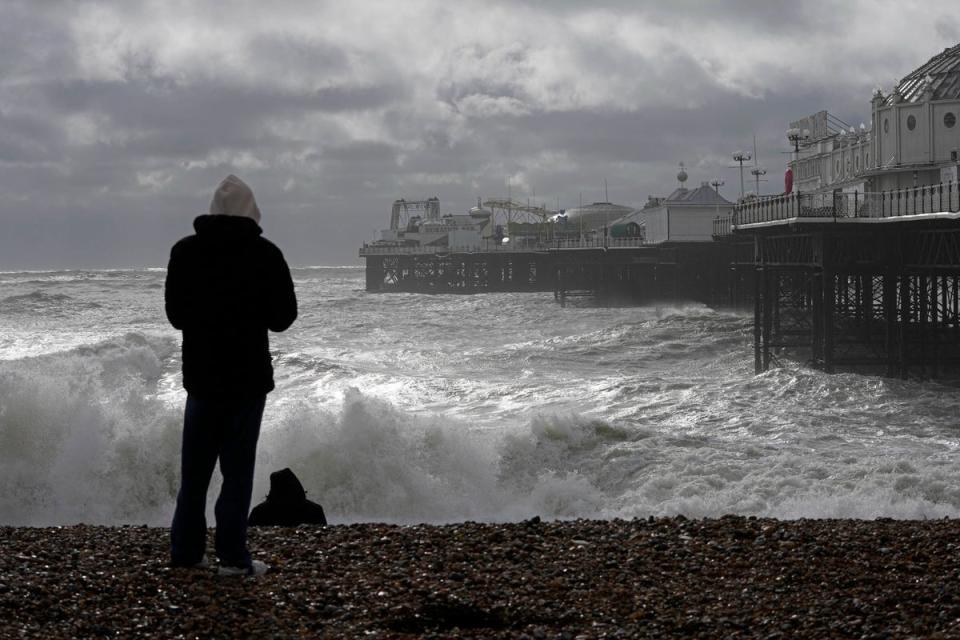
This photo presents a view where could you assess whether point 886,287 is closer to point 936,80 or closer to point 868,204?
point 868,204

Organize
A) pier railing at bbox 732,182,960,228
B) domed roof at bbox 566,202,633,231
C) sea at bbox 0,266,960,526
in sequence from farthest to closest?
domed roof at bbox 566,202,633,231, pier railing at bbox 732,182,960,228, sea at bbox 0,266,960,526

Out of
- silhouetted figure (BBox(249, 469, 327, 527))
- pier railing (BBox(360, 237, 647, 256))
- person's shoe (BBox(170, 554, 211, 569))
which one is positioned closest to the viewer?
person's shoe (BBox(170, 554, 211, 569))

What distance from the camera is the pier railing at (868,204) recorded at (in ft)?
79.0

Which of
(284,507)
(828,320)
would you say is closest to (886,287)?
(828,320)

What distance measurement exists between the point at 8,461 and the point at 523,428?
228 inches

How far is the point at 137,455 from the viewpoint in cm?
1218

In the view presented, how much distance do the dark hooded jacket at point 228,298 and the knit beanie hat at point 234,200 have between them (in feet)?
0.09

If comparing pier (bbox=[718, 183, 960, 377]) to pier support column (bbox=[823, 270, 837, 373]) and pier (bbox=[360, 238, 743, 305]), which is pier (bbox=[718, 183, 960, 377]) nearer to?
pier support column (bbox=[823, 270, 837, 373])

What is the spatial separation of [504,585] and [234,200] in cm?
194

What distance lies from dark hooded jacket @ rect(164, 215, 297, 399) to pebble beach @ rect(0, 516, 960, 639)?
32.6 inches

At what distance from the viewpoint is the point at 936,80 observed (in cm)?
3466

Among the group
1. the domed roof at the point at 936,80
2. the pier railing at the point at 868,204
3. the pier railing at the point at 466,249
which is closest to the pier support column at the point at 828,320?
the pier railing at the point at 868,204

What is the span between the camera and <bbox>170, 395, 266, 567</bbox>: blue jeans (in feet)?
16.8

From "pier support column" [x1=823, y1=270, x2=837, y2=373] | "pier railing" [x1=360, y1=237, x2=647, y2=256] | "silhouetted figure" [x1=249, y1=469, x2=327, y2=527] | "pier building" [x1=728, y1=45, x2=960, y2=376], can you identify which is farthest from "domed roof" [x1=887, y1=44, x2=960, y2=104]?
"pier railing" [x1=360, y1=237, x2=647, y2=256]
